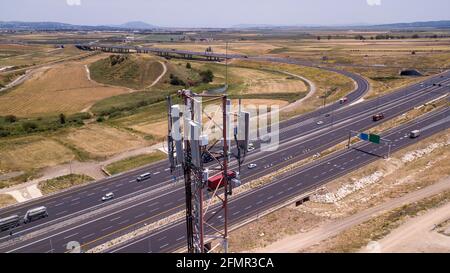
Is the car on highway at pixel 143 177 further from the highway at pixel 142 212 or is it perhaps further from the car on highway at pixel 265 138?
the car on highway at pixel 265 138

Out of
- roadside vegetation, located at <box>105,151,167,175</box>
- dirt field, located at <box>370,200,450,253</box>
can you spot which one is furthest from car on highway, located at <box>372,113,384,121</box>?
dirt field, located at <box>370,200,450,253</box>

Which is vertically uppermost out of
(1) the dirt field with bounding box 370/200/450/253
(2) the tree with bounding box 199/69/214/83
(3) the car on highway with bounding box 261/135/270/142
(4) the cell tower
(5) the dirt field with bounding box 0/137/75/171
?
(4) the cell tower

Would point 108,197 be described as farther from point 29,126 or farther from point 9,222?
point 29,126

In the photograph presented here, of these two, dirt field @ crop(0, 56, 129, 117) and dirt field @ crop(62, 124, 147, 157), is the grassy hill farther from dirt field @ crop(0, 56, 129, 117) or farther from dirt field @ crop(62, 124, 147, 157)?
dirt field @ crop(62, 124, 147, 157)

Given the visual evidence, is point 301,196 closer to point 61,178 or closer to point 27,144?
point 61,178

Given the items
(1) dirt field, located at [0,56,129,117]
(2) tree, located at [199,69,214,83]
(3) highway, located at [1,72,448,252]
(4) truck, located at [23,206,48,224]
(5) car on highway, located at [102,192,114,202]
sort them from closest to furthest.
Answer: (3) highway, located at [1,72,448,252]
(4) truck, located at [23,206,48,224]
(5) car on highway, located at [102,192,114,202]
(1) dirt field, located at [0,56,129,117]
(2) tree, located at [199,69,214,83]

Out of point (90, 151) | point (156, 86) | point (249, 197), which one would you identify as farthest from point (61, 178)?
point (156, 86)
